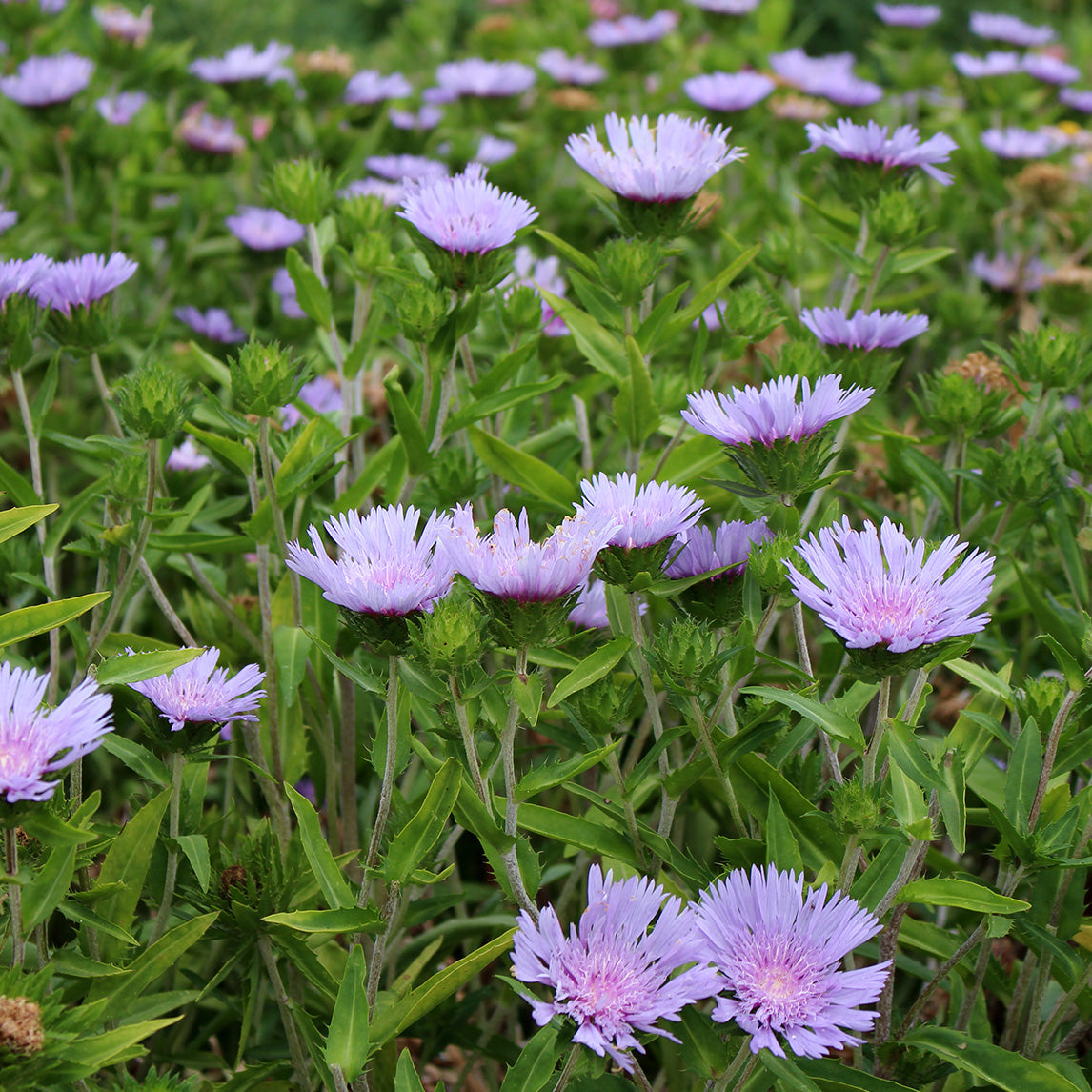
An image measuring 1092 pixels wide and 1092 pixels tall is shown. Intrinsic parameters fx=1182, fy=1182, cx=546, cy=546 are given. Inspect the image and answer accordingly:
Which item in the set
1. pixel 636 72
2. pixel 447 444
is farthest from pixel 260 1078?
pixel 636 72

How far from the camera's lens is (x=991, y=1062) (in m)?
1.01

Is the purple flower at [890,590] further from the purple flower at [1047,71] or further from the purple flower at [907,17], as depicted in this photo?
the purple flower at [907,17]

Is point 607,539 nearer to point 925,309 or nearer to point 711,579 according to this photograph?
point 711,579

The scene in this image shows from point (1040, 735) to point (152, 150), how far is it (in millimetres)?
2231

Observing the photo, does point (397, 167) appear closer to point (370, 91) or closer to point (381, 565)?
point (370, 91)

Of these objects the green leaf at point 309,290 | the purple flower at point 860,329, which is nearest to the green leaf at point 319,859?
the green leaf at point 309,290

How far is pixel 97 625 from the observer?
131 cm

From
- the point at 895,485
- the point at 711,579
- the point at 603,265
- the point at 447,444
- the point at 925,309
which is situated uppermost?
the point at 603,265

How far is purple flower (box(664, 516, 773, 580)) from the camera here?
3.57 ft

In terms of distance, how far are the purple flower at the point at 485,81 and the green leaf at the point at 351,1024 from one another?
2.48 meters

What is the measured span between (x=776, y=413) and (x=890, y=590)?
0.18 m

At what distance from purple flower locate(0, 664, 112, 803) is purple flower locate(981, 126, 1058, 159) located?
2378 mm

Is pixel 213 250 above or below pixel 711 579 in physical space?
below

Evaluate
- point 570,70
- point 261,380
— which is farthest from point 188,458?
point 570,70
